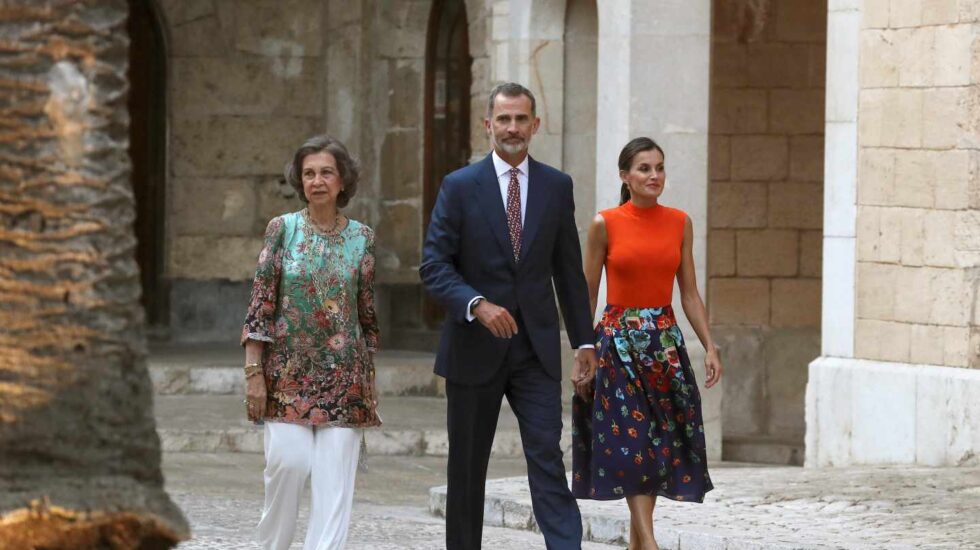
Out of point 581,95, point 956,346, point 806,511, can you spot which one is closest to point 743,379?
point 581,95

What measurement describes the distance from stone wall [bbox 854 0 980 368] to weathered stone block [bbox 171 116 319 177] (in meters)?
7.11

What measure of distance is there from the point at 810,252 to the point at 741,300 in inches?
23.2

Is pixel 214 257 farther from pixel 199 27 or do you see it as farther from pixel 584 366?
pixel 584 366

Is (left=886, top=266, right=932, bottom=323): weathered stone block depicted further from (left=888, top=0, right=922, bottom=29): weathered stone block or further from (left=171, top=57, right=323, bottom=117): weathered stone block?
(left=171, top=57, right=323, bottom=117): weathered stone block

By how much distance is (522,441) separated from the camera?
7.49 m

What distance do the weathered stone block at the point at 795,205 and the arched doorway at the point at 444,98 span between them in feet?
8.45

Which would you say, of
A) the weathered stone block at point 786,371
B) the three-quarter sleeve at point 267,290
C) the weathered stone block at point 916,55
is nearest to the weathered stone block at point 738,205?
the weathered stone block at point 786,371

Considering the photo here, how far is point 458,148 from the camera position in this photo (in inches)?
677

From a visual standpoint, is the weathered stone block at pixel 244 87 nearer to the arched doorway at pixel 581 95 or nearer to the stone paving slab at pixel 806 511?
the arched doorway at pixel 581 95

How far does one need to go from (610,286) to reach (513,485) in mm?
2593

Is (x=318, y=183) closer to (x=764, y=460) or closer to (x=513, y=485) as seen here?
(x=513, y=485)

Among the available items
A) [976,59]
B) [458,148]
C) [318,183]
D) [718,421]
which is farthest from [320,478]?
[458,148]

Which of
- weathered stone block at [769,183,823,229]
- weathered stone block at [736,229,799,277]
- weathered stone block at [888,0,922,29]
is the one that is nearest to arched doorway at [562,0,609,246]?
weathered stone block at [736,229,799,277]

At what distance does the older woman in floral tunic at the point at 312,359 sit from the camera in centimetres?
742
